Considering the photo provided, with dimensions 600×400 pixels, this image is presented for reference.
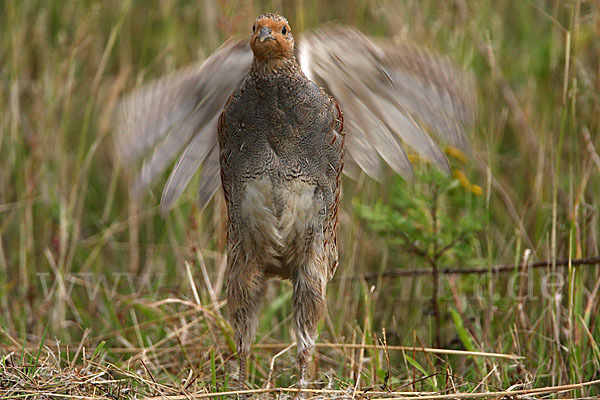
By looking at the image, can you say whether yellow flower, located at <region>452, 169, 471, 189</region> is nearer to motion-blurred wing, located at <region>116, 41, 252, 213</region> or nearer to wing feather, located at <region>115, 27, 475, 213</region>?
wing feather, located at <region>115, 27, 475, 213</region>

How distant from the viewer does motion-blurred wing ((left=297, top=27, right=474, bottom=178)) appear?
2.70 metres

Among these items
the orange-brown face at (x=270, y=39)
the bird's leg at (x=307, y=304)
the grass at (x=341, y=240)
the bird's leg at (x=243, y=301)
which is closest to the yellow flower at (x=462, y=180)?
the grass at (x=341, y=240)

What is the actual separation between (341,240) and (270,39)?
1991 mm

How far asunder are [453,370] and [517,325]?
39 centimetres

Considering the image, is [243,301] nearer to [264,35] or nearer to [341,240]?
[264,35]

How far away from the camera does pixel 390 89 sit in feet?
9.51

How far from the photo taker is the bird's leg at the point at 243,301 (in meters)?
3.05

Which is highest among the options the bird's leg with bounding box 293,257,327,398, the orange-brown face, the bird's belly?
the orange-brown face

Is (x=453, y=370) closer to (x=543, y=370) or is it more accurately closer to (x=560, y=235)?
(x=543, y=370)

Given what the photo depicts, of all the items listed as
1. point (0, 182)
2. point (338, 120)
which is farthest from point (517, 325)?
point (0, 182)

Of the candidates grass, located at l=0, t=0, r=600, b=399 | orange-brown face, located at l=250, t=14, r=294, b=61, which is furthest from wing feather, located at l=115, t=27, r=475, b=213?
grass, located at l=0, t=0, r=600, b=399

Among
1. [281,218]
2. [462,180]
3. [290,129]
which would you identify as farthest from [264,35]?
[462,180]

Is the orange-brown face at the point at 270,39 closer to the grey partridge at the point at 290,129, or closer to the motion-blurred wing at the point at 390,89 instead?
the grey partridge at the point at 290,129

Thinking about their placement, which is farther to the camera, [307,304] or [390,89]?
[307,304]
